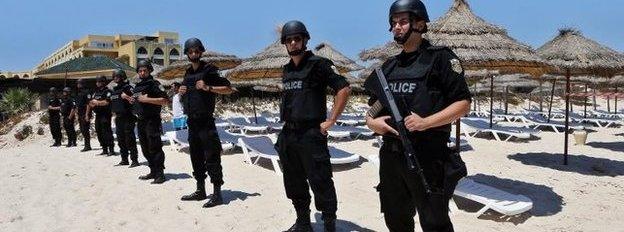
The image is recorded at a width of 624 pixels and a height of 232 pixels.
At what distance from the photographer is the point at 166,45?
2522 inches

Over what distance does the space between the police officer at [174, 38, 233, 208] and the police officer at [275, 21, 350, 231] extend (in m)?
1.25

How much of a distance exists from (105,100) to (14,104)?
1377 centimetres

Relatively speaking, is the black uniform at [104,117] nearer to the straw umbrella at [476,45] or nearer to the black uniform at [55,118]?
the black uniform at [55,118]

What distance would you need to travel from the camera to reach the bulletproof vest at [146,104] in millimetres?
6102

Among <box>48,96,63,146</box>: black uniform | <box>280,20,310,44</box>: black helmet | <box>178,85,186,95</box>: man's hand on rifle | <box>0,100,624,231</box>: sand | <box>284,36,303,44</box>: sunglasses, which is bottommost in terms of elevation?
<box>0,100,624,231</box>: sand

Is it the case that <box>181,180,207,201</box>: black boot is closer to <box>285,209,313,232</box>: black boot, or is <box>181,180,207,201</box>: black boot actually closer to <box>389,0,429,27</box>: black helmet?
<box>285,209,313,232</box>: black boot

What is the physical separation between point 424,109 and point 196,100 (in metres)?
2.95

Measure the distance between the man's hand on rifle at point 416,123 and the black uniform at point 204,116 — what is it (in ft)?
9.61

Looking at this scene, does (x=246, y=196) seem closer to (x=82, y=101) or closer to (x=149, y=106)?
(x=149, y=106)

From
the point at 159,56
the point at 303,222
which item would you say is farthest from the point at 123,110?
the point at 159,56

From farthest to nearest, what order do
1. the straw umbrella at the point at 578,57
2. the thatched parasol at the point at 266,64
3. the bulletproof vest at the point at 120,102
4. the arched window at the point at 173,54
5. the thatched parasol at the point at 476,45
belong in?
the arched window at the point at 173,54, the thatched parasol at the point at 266,64, the straw umbrella at the point at 578,57, the bulletproof vest at the point at 120,102, the thatched parasol at the point at 476,45

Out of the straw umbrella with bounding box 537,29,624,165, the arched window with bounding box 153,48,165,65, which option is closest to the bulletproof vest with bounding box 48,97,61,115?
the straw umbrella with bounding box 537,29,624,165

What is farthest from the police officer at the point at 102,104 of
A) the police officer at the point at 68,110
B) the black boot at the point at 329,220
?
the black boot at the point at 329,220

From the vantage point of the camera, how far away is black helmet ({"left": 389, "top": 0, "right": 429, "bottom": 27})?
2.51m
